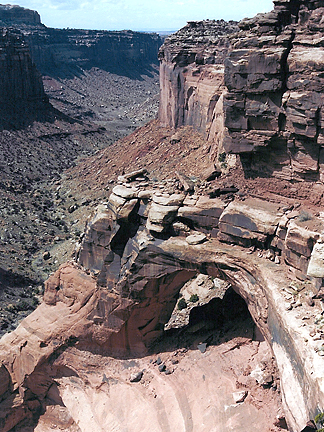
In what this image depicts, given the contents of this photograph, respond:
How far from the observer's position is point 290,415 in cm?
1609

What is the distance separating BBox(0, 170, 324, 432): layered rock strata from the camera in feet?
55.9

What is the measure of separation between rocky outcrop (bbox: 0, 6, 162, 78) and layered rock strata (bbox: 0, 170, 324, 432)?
422 ft

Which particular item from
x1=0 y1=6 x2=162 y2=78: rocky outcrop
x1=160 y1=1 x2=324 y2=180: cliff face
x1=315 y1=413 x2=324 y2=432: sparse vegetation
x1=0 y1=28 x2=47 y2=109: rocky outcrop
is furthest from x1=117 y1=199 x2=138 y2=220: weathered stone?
x1=0 y1=6 x2=162 y2=78: rocky outcrop

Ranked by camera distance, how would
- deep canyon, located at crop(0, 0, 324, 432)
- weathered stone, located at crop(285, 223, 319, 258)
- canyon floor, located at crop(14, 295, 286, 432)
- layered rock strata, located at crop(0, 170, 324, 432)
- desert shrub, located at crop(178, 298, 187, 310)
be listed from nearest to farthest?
layered rock strata, located at crop(0, 170, 324, 432) < weathered stone, located at crop(285, 223, 319, 258) < deep canyon, located at crop(0, 0, 324, 432) < canyon floor, located at crop(14, 295, 286, 432) < desert shrub, located at crop(178, 298, 187, 310)

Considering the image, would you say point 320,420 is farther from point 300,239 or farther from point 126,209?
point 126,209

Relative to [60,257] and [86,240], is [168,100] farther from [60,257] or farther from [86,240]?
[86,240]

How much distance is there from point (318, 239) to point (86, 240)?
39.4 ft

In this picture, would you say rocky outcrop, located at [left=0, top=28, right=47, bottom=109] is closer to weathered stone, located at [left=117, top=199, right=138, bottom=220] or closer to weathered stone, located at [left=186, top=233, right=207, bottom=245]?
weathered stone, located at [left=117, top=199, right=138, bottom=220]

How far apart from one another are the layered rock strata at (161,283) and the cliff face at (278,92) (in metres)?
2.07

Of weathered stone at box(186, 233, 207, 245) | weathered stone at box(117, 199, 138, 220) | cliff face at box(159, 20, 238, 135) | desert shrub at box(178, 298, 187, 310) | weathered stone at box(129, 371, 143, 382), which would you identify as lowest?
weathered stone at box(129, 371, 143, 382)

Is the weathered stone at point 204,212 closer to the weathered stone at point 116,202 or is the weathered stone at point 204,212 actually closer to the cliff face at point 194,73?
the weathered stone at point 116,202

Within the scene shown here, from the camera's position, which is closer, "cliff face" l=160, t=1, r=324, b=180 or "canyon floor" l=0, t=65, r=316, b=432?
"cliff face" l=160, t=1, r=324, b=180

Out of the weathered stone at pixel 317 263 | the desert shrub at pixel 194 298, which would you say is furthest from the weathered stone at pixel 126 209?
the weathered stone at pixel 317 263

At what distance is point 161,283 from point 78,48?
152 meters
